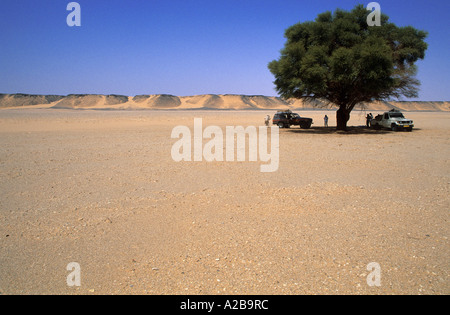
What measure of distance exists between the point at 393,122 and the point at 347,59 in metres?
9.72

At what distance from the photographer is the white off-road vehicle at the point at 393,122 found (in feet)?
85.4

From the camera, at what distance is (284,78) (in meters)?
23.4

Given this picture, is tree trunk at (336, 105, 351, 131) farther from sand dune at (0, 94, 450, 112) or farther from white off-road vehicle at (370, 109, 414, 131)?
sand dune at (0, 94, 450, 112)

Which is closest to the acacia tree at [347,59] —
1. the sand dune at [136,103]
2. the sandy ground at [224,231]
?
the sandy ground at [224,231]

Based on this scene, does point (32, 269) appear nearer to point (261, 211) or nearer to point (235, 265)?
point (235, 265)

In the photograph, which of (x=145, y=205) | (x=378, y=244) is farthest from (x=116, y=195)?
(x=378, y=244)

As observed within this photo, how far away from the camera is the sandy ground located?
3555 millimetres

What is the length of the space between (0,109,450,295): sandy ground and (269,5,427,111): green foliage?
13594mm

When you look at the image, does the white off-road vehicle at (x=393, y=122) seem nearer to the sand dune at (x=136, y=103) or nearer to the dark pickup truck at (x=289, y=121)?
the dark pickup truck at (x=289, y=121)

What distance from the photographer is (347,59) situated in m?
20.5

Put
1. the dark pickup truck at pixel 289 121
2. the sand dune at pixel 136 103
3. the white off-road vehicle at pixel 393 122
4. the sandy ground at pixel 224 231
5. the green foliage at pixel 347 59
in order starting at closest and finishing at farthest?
the sandy ground at pixel 224 231 → the green foliage at pixel 347 59 → the white off-road vehicle at pixel 393 122 → the dark pickup truck at pixel 289 121 → the sand dune at pixel 136 103

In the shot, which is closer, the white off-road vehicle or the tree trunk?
the white off-road vehicle

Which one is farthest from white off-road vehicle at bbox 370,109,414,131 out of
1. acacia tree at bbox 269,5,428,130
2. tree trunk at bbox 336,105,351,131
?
tree trunk at bbox 336,105,351,131

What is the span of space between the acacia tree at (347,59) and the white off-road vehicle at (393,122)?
186 cm
